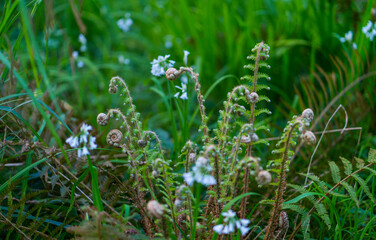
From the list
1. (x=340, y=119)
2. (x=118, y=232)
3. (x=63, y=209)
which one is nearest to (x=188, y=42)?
(x=340, y=119)

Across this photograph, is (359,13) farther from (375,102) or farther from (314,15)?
(375,102)

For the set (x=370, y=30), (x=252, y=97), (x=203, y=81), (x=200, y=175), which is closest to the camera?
(x=200, y=175)

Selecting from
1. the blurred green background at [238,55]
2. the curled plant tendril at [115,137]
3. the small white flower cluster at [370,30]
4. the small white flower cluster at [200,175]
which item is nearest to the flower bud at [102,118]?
the curled plant tendril at [115,137]

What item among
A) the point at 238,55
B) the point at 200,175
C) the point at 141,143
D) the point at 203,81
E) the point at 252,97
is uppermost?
the point at 238,55

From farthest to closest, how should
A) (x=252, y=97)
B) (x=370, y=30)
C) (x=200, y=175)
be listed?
1. (x=370, y=30)
2. (x=252, y=97)
3. (x=200, y=175)

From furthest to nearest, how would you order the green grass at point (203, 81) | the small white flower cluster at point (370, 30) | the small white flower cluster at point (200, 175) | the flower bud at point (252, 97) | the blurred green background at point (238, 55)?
1. the blurred green background at point (238, 55)
2. the small white flower cluster at point (370, 30)
3. the green grass at point (203, 81)
4. the flower bud at point (252, 97)
5. the small white flower cluster at point (200, 175)

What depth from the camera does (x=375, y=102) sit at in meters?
1.95

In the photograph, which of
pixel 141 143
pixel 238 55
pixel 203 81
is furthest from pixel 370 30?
pixel 141 143

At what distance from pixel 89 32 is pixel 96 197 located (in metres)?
3.16

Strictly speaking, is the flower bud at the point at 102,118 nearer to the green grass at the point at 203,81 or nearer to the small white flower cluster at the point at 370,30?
the green grass at the point at 203,81

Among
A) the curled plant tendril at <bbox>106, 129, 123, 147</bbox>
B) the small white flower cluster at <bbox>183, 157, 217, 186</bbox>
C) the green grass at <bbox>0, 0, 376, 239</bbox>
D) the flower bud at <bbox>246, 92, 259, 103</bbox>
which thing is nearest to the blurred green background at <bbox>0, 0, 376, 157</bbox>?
the green grass at <bbox>0, 0, 376, 239</bbox>

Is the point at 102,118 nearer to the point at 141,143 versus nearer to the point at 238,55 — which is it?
the point at 141,143

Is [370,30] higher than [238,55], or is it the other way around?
[238,55]

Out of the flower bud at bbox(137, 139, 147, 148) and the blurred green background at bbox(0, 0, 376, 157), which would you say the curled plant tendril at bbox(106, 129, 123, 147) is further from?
the blurred green background at bbox(0, 0, 376, 157)
